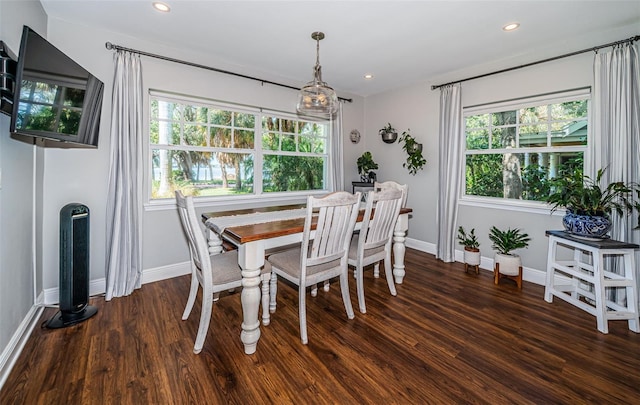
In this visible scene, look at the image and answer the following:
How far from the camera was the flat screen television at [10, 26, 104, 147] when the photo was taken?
1552mm

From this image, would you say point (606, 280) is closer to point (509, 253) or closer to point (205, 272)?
point (509, 253)

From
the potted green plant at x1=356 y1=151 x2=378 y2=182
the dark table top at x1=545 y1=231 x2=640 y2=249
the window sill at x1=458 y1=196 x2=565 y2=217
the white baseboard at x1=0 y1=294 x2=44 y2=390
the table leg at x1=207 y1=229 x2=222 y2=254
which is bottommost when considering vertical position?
the white baseboard at x1=0 y1=294 x2=44 y2=390

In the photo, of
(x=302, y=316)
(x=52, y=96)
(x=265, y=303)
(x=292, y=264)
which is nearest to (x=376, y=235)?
(x=292, y=264)

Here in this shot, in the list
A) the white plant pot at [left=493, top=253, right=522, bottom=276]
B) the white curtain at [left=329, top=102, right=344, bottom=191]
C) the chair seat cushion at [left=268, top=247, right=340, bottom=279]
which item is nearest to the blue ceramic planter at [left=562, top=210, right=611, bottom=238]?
the white plant pot at [left=493, top=253, right=522, bottom=276]

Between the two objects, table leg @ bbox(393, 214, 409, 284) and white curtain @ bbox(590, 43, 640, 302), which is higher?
white curtain @ bbox(590, 43, 640, 302)

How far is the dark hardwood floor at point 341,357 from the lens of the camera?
5.01 feet

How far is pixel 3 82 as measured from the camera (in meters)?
1.56

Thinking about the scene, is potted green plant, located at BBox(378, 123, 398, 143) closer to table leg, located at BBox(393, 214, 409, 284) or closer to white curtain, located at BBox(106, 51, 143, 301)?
table leg, located at BBox(393, 214, 409, 284)

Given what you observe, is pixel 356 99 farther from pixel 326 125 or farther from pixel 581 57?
pixel 581 57

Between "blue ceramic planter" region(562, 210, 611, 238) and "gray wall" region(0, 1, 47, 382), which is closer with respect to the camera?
"gray wall" region(0, 1, 47, 382)

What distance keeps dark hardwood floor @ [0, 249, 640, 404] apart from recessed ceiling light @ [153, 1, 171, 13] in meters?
2.52

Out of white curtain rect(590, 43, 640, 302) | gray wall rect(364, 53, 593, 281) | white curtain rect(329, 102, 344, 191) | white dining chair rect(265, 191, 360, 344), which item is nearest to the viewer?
white dining chair rect(265, 191, 360, 344)

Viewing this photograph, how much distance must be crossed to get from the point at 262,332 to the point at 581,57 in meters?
3.90

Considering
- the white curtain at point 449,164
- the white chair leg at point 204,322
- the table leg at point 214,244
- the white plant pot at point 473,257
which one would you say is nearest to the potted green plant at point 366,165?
the white curtain at point 449,164
